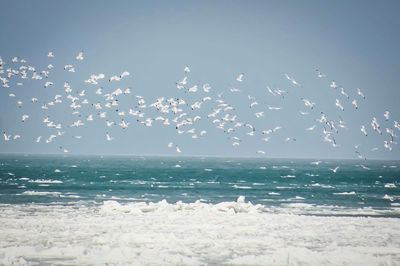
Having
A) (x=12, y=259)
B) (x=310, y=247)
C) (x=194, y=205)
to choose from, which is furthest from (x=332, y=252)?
(x=194, y=205)

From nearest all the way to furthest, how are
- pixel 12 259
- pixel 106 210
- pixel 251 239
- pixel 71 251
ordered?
pixel 12 259
pixel 71 251
pixel 251 239
pixel 106 210

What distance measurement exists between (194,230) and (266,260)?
8711mm

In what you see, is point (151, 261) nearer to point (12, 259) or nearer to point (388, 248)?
point (12, 259)

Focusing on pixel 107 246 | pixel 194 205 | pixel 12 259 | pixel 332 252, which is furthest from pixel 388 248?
pixel 194 205

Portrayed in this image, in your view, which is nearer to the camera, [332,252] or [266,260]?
[266,260]

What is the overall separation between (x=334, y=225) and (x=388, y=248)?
842cm

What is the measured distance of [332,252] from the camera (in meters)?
23.4

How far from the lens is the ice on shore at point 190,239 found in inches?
851

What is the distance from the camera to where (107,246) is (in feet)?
78.1

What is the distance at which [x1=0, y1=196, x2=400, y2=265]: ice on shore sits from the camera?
21625 millimetres

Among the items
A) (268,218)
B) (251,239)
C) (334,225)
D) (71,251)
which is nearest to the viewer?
(71,251)

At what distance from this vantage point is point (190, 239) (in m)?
26.6

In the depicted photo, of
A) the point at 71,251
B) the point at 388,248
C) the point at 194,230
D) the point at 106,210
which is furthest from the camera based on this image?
the point at 106,210

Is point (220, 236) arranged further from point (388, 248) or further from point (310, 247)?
point (388, 248)
